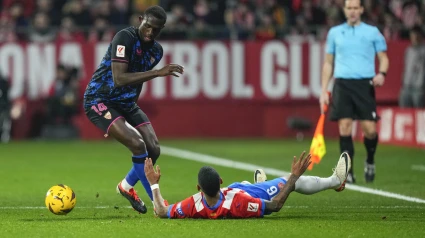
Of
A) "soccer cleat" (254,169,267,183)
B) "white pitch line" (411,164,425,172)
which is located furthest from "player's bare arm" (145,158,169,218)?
"white pitch line" (411,164,425,172)

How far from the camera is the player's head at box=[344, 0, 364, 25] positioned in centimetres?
1339

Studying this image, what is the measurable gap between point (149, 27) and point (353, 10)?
4.03m

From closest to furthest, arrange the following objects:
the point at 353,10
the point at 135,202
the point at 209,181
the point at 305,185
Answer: the point at 209,181 < the point at 305,185 < the point at 135,202 < the point at 353,10

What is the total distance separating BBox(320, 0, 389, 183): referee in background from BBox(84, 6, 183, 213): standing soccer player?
3472 millimetres

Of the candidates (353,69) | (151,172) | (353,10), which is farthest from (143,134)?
(353,10)

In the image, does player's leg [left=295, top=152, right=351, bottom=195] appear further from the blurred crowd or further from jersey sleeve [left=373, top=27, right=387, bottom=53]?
the blurred crowd

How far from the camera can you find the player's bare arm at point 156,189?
9.34 m

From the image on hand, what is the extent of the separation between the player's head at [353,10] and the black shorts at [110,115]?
12.5ft

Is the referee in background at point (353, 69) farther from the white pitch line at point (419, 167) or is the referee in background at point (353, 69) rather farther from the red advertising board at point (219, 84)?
the red advertising board at point (219, 84)

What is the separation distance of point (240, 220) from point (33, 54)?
13945mm

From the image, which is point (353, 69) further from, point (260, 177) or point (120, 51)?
point (120, 51)

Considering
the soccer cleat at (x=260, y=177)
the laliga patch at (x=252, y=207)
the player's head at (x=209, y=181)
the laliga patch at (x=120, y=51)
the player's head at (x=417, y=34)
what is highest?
the laliga patch at (x=120, y=51)

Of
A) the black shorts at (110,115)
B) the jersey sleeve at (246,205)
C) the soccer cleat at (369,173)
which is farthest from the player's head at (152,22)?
the soccer cleat at (369,173)

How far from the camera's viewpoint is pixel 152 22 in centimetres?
1030
